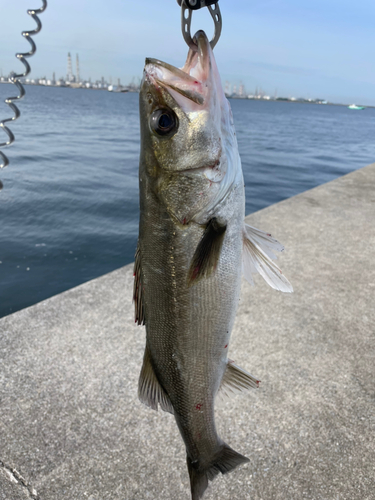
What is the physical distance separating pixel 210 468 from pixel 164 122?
163 centimetres

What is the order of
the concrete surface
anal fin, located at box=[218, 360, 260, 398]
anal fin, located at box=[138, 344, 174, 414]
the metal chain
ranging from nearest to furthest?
the metal chain → anal fin, located at box=[138, 344, 174, 414] → anal fin, located at box=[218, 360, 260, 398] → the concrete surface

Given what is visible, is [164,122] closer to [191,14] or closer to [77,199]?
[191,14]

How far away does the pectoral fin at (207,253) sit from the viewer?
5.41 feet

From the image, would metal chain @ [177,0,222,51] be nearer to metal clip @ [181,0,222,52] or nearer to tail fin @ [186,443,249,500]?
metal clip @ [181,0,222,52]

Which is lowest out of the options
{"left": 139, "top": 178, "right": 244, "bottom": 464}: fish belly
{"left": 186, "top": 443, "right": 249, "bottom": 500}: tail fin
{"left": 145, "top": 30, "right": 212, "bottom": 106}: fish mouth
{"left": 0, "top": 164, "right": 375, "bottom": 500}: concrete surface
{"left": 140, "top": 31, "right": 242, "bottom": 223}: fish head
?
{"left": 0, "top": 164, "right": 375, "bottom": 500}: concrete surface

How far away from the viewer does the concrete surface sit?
7.99 ft

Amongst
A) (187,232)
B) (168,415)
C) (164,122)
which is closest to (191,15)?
(164,122)

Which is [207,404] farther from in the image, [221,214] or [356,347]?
[356,347]

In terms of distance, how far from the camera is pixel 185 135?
162 cm

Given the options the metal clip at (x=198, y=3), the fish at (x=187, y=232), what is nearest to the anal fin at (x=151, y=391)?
the fish at (x=187, y=232)

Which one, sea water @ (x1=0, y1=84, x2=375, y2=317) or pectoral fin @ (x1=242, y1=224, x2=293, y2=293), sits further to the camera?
sea water @ (x1=0, y1=84, x2=375, y2=317)

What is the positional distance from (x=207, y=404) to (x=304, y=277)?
3.18 metres

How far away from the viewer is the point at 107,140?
2822 cm

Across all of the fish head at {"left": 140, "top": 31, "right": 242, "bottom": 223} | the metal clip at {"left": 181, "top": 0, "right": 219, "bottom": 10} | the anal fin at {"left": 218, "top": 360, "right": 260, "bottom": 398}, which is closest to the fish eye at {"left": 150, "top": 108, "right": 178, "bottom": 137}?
the fish head at {"left": 140, "top": 31, "right": 242, "bottom": 223}
